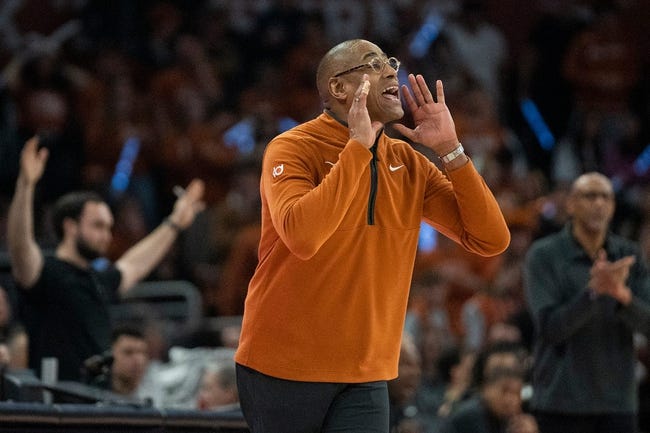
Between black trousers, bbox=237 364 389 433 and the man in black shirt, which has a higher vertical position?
the man in black shirt

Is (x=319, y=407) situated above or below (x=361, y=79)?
below

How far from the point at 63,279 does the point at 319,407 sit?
9.64 feet

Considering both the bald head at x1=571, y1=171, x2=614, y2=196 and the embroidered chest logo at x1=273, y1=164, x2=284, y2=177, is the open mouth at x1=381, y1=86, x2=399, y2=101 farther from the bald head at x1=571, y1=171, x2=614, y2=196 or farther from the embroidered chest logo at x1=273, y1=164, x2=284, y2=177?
the bald head at x1=571, y1=171, x2=614, y2=196

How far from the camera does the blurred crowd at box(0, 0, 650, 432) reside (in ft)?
35.1

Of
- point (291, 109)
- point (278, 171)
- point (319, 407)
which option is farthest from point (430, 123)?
point (291, 109)

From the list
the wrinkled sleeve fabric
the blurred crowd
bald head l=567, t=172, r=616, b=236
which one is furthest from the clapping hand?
the blurred crowd

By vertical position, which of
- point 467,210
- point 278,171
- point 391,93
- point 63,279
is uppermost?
point 391,93

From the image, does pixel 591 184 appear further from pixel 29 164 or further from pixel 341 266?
pixel 29 164

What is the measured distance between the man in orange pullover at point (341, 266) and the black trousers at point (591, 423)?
2.32m

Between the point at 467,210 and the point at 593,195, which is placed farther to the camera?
the point at 593,195

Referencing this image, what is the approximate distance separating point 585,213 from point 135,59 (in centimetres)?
736

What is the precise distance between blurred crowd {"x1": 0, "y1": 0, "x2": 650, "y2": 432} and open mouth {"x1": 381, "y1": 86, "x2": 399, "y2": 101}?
495cm

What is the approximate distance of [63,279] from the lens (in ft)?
22.0

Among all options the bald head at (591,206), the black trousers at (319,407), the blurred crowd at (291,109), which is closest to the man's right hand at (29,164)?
the bald head at (591,206)
